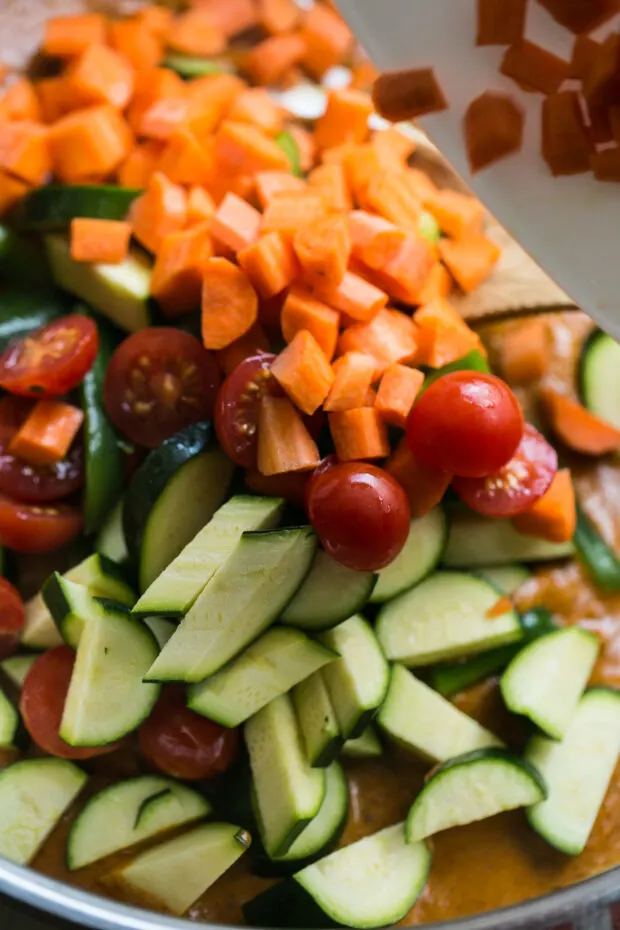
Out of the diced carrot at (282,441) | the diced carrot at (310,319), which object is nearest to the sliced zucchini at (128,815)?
the diced carrot at (282,441)

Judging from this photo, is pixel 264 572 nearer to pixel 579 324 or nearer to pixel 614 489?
pixel 614 489

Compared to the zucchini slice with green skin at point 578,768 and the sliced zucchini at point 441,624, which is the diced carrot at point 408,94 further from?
the zucchini slice with green skin at point 578,768

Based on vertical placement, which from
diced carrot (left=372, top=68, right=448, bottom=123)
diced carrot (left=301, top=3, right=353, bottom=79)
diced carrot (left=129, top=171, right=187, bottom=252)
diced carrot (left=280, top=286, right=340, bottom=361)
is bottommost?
diced carrot (left=280, top=286, right=340, bottom=361)

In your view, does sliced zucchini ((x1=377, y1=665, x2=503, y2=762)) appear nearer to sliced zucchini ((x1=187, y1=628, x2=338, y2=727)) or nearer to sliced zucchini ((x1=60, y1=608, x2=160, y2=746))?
sliced zucchini ((x1=187, y1=628, x2=338, y2=727))

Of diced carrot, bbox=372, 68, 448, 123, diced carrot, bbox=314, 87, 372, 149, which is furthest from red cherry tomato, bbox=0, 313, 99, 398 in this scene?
diced carrot, bbox=314, 87, 372, 149

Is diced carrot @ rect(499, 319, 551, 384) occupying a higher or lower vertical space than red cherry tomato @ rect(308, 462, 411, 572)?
lower

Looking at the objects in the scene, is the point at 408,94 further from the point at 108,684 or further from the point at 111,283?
the point at 108,684

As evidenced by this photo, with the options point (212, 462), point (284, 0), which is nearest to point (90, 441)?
point (212, 462)
